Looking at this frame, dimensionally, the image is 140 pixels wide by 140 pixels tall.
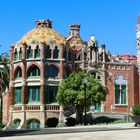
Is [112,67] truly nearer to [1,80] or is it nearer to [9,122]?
[9,122]

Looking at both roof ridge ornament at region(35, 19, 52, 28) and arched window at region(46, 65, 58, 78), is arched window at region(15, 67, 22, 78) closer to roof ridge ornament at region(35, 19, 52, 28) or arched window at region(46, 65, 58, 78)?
arched window at region(46, 65, 58, 78)

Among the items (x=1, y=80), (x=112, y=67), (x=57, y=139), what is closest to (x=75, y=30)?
(x=112, y=67)

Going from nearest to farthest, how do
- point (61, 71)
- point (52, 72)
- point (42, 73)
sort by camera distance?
point (42, 73) → point (61, 71) → point (52, 72)

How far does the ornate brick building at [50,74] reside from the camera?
59.2m

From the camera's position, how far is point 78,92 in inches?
2032

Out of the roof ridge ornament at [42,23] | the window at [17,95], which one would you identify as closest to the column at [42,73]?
the window at [17,95]

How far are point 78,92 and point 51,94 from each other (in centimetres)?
896

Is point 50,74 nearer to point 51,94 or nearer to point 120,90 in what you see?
point 51,94

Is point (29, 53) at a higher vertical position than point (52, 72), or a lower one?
higher

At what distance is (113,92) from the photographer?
6100 cm

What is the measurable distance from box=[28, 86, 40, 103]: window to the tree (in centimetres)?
623

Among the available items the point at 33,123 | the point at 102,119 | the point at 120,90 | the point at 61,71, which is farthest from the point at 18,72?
the point at 120,90

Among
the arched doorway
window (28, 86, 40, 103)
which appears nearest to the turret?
window (28, 86, 40, 103)

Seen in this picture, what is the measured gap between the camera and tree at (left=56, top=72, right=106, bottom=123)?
5153 centimetres
